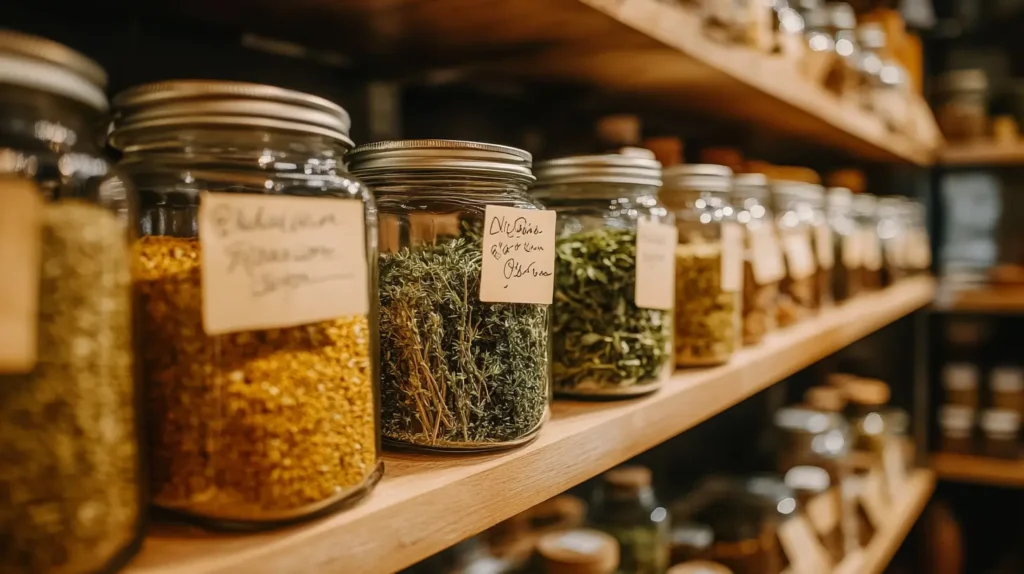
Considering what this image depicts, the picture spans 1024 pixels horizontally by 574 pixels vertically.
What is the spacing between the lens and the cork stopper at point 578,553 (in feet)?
2.77

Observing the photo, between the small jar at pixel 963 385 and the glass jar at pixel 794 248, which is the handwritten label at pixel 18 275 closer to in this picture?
the glass jar at pixel 794 248

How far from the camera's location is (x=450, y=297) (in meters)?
0.56

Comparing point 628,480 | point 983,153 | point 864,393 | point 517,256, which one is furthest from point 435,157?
point 983,153

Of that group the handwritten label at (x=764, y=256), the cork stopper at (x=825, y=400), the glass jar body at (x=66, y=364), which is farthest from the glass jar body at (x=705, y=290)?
the cork stopper at (x=825, y=400)

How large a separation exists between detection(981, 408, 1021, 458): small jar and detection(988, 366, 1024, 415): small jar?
0.02m

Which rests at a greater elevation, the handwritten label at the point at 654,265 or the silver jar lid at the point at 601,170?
the silver jar lid at the point at 601,170

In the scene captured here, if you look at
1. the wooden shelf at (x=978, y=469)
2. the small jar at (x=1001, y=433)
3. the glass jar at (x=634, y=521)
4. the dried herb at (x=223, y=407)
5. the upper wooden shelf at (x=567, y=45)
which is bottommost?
the wooden shelf at (x=978, y=469)

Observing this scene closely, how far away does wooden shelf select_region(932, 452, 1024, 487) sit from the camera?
2035mm

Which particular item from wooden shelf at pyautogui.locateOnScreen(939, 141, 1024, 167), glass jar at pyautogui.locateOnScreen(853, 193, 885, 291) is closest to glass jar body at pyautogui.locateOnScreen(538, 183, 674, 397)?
glass jar at pyautogui.locateOnScreen(853, 193, 885, 291)

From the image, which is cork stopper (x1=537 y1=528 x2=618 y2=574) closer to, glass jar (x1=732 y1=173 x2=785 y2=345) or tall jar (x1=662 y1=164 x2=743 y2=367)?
tall jar (x1=662 y1=164 x2=743 y2=367)

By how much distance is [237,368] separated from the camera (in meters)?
0.40

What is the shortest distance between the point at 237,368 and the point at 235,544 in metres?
0.09

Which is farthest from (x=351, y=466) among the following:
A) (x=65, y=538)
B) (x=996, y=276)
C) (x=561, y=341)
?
(x=996, y=276)

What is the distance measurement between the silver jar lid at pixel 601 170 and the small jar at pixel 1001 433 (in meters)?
1.81
